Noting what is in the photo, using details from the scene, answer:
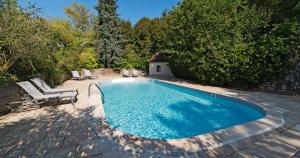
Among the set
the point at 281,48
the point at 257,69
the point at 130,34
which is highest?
the point at 130,34

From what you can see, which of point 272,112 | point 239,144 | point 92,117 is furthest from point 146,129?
point 272,112

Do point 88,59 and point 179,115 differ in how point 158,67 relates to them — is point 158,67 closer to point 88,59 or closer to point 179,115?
point 88,59

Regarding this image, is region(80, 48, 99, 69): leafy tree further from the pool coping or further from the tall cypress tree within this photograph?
the pool coping

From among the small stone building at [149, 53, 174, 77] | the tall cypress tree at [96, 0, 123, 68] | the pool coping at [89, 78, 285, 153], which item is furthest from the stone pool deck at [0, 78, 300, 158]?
the tall cypress tree at [96, 0, 123, 68]

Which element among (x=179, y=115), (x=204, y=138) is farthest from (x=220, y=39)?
(x=204, y=138)

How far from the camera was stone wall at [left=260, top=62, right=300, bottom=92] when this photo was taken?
8.28m

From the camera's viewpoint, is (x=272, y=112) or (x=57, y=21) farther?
(x=57, y=21)

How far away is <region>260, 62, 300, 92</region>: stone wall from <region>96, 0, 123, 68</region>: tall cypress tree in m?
18.8

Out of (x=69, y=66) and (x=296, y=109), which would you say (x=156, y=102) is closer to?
(x=296, y=109)

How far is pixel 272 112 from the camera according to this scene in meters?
5.24

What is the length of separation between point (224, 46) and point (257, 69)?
7.89 ft

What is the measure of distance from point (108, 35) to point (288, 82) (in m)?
20.8

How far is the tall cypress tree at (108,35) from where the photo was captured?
22.8m

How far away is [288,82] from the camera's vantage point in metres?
8.46
